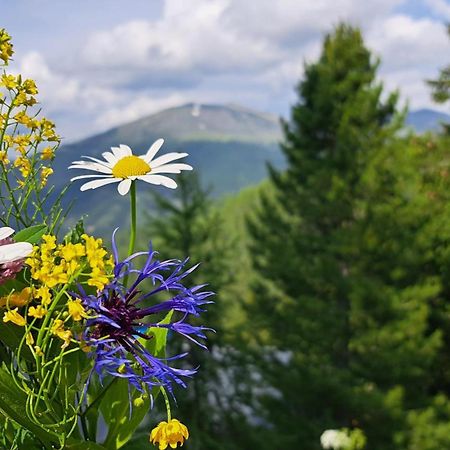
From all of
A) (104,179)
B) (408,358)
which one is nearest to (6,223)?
(104,179)

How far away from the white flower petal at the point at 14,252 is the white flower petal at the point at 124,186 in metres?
0.15

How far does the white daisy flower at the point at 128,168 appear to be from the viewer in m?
0.84

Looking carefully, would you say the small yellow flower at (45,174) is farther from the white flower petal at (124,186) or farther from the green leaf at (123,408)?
the green leaf at (123,408)

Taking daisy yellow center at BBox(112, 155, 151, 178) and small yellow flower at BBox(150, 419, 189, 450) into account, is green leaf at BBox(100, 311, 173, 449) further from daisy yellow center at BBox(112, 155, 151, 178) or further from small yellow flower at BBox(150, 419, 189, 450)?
daisy yellow center at BBox(112, 155, 151, 178)

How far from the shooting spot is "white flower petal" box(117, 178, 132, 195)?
823 millimetres

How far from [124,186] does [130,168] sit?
0.06 m

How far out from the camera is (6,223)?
91 centimetres

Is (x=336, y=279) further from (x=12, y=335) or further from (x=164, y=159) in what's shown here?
(x=12, y=335)

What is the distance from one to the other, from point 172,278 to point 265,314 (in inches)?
449

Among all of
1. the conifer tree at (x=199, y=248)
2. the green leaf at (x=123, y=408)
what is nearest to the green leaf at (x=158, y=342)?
the green leaf at (x=123, y=408)

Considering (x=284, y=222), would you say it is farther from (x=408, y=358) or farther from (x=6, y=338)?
(x=6, y=338)

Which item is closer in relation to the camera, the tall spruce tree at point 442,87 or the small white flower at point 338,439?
the small white flower at point 338,439

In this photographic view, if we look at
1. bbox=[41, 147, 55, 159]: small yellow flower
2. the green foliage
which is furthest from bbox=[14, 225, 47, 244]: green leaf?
the green foliage

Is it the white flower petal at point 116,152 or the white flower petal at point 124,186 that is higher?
the white flower petal at point 116,152
